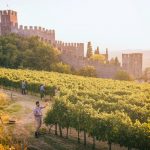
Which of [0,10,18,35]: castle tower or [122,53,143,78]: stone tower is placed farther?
[0,10,18,35]: castle tower

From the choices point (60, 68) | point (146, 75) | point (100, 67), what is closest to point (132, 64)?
point (146, 75)

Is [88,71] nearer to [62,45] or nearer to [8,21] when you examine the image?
[62,45]

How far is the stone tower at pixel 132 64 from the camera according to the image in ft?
265

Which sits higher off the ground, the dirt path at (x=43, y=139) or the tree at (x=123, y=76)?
the tree at (x=123, y=76)

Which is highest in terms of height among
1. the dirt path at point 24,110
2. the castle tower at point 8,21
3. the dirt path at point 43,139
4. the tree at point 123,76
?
the castle tower at point 8,21

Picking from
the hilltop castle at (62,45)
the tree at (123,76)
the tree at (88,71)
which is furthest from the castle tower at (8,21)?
the tree at (123,76)

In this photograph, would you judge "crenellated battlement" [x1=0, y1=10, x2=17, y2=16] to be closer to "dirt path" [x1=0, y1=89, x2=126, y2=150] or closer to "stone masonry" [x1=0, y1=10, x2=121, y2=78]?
"stone masonry" [x1=0, y1=10, x2=121, y2=78]

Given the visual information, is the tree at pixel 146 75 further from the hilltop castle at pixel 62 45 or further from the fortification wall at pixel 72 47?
the fortification wall at pixel 72 47

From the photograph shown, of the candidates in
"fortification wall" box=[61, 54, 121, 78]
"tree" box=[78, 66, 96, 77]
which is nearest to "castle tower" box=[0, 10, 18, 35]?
"fortification wall" box=[61, 54, 121, 78]

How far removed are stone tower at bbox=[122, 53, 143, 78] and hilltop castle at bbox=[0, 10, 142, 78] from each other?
6354 mm

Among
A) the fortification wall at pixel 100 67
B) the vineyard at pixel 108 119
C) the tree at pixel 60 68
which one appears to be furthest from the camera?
the fortification wall at pixel 100 67

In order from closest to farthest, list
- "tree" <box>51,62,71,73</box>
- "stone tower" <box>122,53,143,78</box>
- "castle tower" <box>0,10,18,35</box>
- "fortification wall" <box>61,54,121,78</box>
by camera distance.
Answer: "tree" <box>51,62,71,73</box>, "fortification wall" <box>61,54,121,78</box>, "stone tower" <box>122,53,143,78</box>, "castle tower" <box>0,10,18,35</box>

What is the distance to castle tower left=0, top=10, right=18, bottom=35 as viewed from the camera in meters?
87.5

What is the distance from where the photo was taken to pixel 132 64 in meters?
81.0
